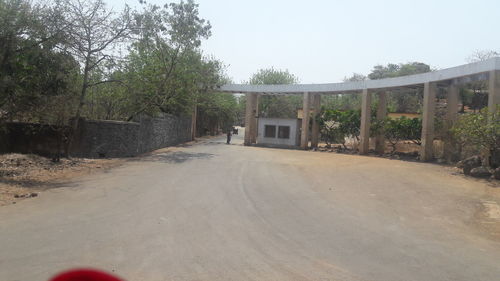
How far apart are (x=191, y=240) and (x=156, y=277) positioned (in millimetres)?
1930

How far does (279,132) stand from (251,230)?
3237cm

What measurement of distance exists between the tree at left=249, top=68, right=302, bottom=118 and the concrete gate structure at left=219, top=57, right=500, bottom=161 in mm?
17444

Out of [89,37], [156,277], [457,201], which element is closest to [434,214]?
[457,201]

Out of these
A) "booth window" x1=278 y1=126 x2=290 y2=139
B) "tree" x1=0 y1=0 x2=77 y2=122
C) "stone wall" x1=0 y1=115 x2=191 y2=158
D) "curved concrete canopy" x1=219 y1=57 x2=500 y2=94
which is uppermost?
"curved concrete canopy" x1=219 y1=57 x2=500 y2=94

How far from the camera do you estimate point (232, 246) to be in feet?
23.3

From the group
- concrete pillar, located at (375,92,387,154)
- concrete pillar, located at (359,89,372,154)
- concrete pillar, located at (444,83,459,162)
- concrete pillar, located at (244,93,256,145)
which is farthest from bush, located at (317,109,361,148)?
concrete pillar, located at (444,83,459,162)

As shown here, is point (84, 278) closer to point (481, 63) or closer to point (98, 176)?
point (98, 176)

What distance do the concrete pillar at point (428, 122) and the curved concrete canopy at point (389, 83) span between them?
67 cm

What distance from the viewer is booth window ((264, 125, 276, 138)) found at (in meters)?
40.8

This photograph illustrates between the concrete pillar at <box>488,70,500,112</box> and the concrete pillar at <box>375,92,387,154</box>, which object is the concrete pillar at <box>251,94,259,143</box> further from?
the concrete pillar at <box>488,70,500,112</box>

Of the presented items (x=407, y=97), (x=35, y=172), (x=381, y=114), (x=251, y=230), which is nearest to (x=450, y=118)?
(x=381, y=114)

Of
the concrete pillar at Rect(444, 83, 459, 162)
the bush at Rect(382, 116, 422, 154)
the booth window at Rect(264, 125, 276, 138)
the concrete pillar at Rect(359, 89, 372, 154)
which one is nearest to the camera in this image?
the concrete pillar at Rect(444, 83, 459, 162)

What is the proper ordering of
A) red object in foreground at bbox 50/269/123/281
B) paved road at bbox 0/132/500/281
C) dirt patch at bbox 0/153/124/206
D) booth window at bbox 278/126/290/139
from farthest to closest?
booth window at bbox 278/126/290/139, dirt patch at bbox 0/153/124/206, paved road at bbox 0/132/500/281, red object in foreground at bbox 50/269/123/281

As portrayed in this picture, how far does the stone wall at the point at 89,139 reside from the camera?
64.4ft
